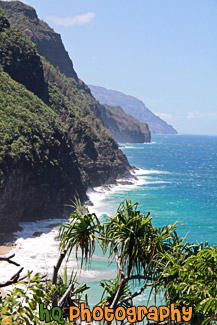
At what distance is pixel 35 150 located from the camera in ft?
206

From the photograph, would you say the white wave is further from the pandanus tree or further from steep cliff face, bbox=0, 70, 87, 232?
the pandanus tree

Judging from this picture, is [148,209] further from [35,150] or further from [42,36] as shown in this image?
[42,36]

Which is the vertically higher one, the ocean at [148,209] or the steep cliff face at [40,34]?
→ the steep cliff face at [40,34]

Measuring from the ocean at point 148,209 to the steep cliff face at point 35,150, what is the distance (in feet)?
13.1

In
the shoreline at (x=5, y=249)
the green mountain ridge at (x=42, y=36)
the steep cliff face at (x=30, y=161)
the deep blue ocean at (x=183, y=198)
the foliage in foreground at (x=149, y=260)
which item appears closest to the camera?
the foliage in foreground at (x=149, y=260)

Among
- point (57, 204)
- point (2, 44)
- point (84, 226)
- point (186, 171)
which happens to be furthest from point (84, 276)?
point (186, 171)

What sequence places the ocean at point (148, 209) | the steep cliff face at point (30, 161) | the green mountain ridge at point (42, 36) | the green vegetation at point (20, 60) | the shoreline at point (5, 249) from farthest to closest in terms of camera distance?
the green mountain ridge at point (42, 36) → the green vegetation at point (20, 60) → the steep cliff face at point (30, 161) → the shoreline at point (5, 249) → the ocean at point (148, 209)

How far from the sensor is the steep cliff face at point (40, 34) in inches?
5433

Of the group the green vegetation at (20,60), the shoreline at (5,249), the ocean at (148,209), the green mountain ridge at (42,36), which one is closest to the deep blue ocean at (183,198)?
the ocean at (148,209)

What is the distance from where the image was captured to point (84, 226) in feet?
35.5

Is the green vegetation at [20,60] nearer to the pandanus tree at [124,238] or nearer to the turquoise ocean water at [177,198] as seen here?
the turquoise ocean water at [177,198]

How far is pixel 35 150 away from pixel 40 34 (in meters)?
98.5

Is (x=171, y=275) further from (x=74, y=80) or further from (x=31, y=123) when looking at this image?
(x=74, y=80)

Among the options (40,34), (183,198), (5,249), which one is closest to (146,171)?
(183,198)
